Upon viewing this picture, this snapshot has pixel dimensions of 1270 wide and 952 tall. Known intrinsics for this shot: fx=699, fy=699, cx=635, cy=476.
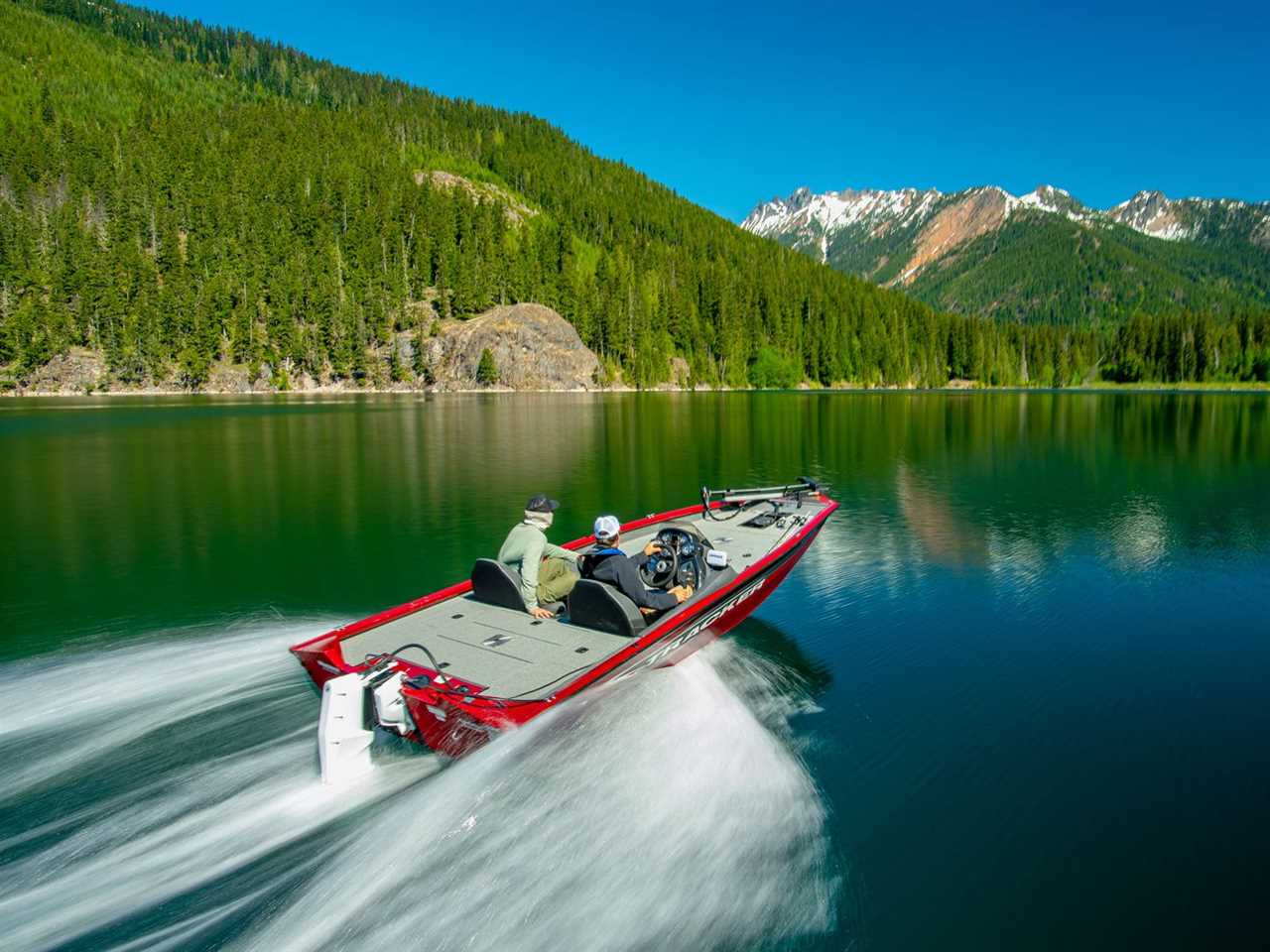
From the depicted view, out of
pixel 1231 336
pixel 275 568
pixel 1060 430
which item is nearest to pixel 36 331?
pixel 275 568

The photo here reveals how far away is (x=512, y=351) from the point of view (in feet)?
364

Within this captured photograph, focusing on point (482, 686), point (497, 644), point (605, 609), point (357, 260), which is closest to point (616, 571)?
point (605, 609)

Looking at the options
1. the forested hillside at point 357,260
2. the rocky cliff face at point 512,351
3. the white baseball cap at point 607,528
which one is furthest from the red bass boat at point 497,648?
the forested hillside at point 357,260

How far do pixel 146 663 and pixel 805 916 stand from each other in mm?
10687

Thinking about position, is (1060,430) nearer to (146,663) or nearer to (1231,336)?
(146,663)

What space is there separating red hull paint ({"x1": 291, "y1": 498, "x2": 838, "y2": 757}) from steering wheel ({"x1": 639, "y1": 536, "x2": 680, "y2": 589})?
0.83 m

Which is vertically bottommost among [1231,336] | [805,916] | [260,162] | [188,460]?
[805,916]

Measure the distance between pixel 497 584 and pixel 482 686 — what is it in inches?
99.8

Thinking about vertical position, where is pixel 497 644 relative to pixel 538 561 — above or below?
below

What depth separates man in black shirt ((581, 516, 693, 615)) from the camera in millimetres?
9555

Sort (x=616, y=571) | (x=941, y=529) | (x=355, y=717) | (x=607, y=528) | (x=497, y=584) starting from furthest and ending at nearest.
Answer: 1. (x=941, y=529)
2. (x=497, y=584)
3. (x=607, y=528)
4. (x=616, y=571)
5. (x=355, y=717)

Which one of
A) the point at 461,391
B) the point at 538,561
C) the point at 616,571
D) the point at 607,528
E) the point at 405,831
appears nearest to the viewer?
the point at 405,831

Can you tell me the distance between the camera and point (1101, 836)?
6.88m

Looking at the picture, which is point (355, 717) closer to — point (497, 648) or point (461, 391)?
point (497, 648)
